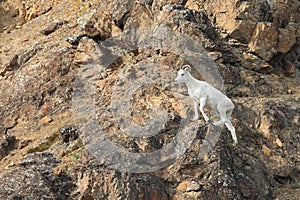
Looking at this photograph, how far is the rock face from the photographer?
17531mm

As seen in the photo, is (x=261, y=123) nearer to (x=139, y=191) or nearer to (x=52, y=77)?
(x=139, y=191)

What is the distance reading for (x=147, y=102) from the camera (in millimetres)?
20688

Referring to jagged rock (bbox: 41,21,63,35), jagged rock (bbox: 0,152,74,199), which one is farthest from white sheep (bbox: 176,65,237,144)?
jagged rock (bbox: 41,21,63,35)

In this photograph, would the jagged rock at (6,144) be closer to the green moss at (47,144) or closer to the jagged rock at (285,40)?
the green moss at (47,144)

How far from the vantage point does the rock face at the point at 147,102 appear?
57.5ft

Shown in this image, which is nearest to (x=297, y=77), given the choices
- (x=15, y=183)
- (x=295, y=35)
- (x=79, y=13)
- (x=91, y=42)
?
(x=295, y=35)

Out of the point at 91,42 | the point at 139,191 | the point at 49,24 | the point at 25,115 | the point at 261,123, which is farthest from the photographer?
the point at 49,24

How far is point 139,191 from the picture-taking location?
661 inches

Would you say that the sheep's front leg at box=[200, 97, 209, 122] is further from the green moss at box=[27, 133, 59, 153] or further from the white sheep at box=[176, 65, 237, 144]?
the green moss at box=[27, 133, 59, 153]

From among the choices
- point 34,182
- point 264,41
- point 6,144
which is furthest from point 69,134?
point 264,41

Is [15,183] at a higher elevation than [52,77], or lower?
higher

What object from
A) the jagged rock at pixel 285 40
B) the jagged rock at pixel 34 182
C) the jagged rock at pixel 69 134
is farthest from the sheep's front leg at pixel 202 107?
the jagged rock at pixel 285 40

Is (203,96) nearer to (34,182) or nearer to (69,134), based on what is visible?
(69,134)

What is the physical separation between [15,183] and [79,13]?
16623 millimetres
